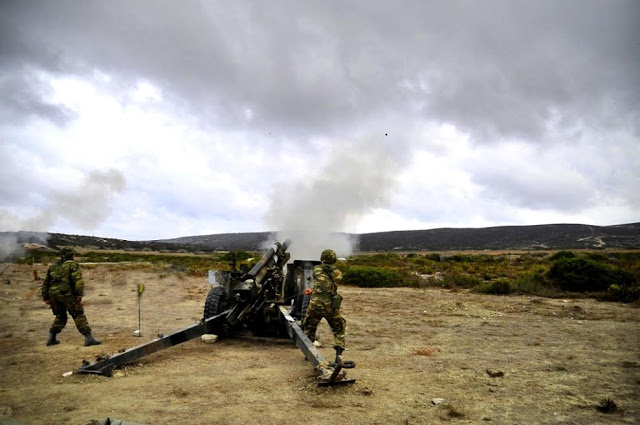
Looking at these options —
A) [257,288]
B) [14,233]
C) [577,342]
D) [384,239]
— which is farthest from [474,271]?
[384,239]

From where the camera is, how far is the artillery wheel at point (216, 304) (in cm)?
753

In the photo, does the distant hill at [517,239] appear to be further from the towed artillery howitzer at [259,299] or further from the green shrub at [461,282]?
the towed artillery howitzer at [259,299]

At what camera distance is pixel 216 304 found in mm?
7613

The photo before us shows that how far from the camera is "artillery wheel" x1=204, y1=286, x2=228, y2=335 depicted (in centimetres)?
753

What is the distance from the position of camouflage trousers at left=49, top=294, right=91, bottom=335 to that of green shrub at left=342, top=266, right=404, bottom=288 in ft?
46.1

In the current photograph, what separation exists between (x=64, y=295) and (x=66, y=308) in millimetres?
245

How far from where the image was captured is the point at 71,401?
437 centimetres

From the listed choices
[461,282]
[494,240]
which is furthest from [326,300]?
[494,240]

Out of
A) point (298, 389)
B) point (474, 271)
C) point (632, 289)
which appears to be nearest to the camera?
point (298, 389)

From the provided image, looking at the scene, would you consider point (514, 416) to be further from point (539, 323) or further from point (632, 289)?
point (632, 289)

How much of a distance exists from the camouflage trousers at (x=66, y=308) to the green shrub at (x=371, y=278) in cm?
1404

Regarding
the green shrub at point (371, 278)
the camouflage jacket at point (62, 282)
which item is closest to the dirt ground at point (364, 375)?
the camouflage jacket at point (62, 282)

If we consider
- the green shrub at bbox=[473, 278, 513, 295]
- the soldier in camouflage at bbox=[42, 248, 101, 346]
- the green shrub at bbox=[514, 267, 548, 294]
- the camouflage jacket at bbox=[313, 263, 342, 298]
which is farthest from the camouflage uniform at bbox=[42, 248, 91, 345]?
the green shrub at bbox=[514, 267, 548, 294]

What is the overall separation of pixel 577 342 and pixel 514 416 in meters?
4.24
